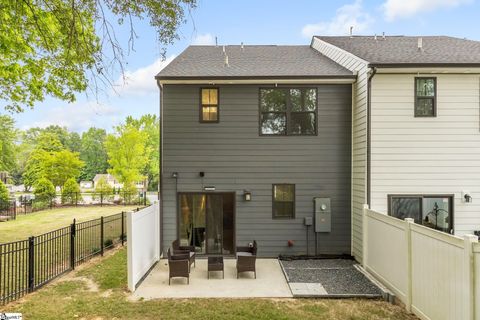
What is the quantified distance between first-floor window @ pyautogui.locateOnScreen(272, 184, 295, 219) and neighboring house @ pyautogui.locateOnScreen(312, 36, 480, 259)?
2.03 meters

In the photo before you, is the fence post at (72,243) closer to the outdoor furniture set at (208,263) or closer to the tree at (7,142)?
the outdoor furniture set at (208,263)

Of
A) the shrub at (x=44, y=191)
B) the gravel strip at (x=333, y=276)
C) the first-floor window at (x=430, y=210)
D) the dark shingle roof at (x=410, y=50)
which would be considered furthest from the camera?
the shrub at (x=44, y=191)

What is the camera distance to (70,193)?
2412 centimetres

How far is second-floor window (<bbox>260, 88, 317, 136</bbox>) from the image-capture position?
9.42 meters

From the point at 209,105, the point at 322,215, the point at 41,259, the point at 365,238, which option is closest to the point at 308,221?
the point at 322,215

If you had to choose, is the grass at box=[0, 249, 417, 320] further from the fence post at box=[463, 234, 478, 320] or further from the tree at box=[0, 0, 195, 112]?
the tree at box=[0, 0, 195, 112]

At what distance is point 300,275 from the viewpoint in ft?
25.3

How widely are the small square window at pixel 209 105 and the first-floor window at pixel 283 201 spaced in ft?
9.14

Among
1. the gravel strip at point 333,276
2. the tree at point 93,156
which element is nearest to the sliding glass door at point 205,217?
the gravel strip at point 333,276

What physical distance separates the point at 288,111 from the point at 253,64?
2.13m

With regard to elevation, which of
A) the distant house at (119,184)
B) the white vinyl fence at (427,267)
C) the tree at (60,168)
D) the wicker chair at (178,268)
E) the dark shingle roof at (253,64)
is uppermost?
the dark shingle roof at (253,64)

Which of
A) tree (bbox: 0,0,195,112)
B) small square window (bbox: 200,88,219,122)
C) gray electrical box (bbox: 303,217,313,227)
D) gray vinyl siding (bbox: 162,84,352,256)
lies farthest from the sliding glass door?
tree (bbox: 0,0,195,112)

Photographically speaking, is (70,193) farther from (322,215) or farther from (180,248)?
(322,215)

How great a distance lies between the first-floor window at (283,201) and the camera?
371 inches
